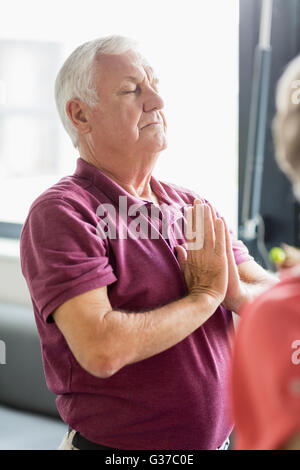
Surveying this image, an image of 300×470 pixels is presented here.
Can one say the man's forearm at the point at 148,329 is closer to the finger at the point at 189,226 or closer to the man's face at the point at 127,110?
the finger at the point at 189,226

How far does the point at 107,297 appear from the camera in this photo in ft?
3.38

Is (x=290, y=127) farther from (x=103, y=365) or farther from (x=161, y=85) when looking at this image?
(x=161, y=85)

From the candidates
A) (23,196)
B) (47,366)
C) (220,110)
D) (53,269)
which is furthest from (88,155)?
(23,196)

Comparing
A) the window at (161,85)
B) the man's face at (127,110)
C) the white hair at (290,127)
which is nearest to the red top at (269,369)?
the white hair at (290,127)

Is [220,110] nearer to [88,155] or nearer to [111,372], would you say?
[88,155]

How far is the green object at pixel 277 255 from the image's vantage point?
1827 millimetres

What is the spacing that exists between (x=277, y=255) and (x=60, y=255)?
3.28 feet

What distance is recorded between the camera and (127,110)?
46.5 inches

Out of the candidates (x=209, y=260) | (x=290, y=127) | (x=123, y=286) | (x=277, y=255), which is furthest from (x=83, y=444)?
(x=277, y=255)

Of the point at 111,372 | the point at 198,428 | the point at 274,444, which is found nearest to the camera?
the point at 274,444

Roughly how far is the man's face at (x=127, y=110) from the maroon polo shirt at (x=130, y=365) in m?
0.14

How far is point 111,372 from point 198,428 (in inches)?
8.8

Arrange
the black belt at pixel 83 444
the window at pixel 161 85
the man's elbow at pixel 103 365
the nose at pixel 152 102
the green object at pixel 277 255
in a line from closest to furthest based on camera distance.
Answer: the man's elbow at pixel 103 365 < the black belt at pixel 83 444 < the nose at pixel 152 102 < the green object at pixel 277 255 < the window at pixel 161 85

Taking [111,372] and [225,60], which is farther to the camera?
[225,60]
